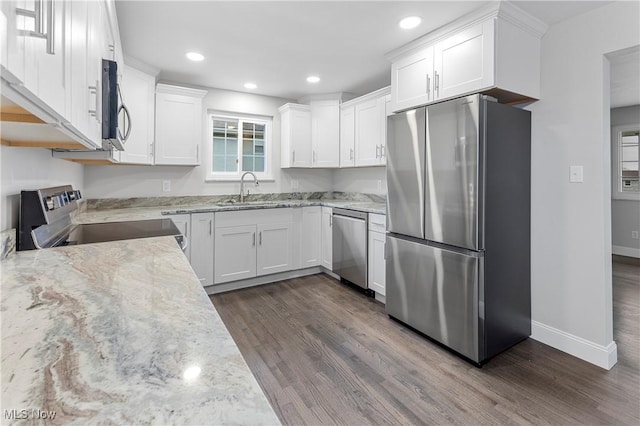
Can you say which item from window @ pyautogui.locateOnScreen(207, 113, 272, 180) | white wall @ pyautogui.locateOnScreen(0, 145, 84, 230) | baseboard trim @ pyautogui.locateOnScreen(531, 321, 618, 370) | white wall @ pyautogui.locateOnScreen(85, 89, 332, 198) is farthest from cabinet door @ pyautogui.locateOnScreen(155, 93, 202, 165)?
baseboard trim @ pyautogui.locateOnScreen(531, 321, 618, 370)

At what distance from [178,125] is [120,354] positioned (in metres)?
3.26

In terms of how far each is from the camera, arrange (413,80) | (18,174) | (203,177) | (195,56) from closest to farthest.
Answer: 1. (18,174)
2. (413,80)
3. (195,56)
4. (203,177)

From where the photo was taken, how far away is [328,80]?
3576mm

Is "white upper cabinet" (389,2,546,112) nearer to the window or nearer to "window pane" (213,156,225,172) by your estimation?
the window

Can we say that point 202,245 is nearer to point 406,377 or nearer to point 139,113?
point 139,113

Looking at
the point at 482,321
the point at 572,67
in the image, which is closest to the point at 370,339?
the point at 482,321

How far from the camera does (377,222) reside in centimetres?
302

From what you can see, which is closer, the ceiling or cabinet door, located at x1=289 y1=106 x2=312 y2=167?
the ceiling

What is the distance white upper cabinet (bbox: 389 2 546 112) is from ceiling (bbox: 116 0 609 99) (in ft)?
0.27

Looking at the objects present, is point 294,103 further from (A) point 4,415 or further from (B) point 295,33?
(A) point 4,415

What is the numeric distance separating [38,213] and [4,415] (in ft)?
4.47

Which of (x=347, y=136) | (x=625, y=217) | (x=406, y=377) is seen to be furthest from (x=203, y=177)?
(x=625, y=217)

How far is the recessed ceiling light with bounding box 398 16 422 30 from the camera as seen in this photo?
2195 mm

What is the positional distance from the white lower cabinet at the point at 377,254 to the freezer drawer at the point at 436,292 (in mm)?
312
